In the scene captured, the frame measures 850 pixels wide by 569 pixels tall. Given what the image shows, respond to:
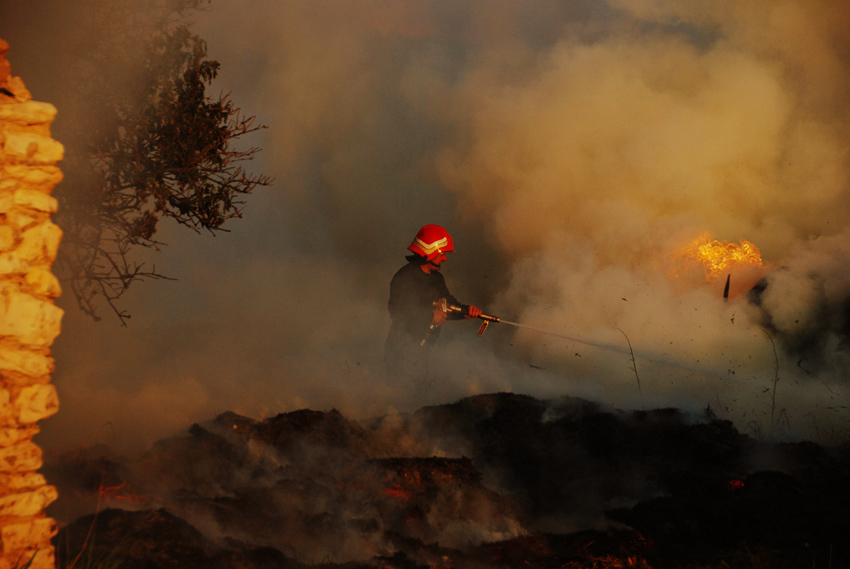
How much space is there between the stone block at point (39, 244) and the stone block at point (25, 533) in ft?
5.85

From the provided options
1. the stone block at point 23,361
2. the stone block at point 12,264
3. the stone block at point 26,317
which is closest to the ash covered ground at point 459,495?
the stone block at point 23,361

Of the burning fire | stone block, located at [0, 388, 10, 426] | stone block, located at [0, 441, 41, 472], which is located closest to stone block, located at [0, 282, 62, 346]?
stone block, located at [0, 388, 10, 426]

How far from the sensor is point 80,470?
20.4ft

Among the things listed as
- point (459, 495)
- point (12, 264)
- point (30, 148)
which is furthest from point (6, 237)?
point (459, 495)

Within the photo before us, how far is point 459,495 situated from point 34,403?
4351 mm

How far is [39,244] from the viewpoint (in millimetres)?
4219

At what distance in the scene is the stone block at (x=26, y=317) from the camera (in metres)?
4.01

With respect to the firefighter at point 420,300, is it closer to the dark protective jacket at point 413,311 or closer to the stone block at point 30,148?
→ the dark protective jacket at point 413,311

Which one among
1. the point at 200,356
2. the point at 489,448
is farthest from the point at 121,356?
the point at 489,448

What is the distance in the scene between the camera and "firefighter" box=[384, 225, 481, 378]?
8.65 meters

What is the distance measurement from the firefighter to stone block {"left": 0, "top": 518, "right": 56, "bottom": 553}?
17.1 ft

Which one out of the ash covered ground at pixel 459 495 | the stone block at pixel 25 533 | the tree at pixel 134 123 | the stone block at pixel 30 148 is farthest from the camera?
the tree at pixel 134 123

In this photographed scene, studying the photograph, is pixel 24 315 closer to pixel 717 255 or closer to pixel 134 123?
pixel 134 123

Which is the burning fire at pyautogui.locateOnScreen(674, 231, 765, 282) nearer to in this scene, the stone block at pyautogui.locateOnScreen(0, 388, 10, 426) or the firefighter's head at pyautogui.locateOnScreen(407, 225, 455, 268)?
the firefighter's head at pyautogui.locateOnScreen(407, 225, 455, 268)
